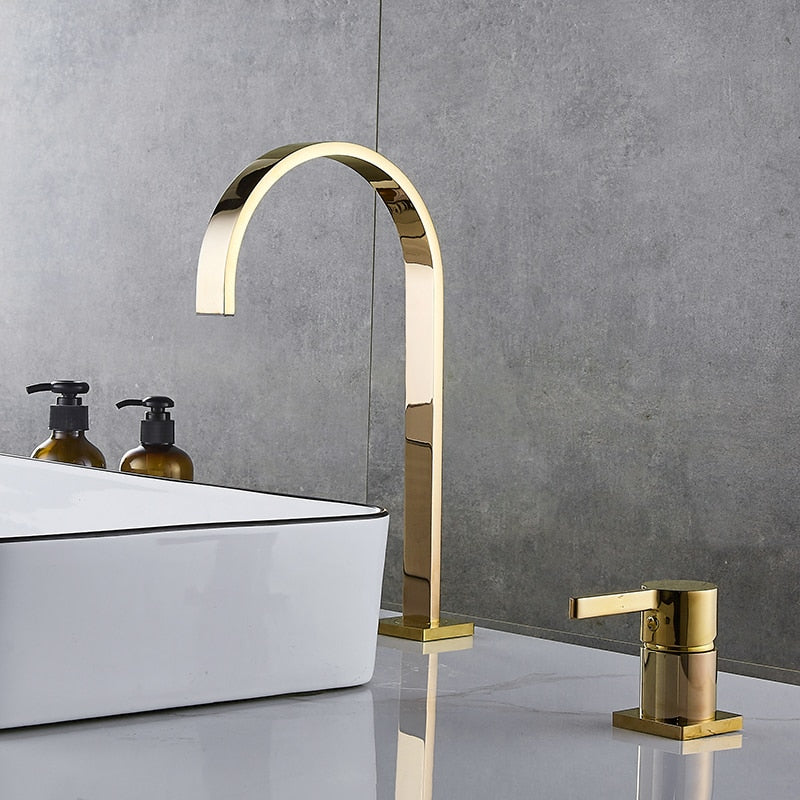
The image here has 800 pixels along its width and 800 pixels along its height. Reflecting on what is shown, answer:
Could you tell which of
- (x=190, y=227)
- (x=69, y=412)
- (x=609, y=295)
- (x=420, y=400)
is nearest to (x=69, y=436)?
(x=69, y=412)

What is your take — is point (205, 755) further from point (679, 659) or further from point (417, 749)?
point (679, 659)

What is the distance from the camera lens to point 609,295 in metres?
1.53

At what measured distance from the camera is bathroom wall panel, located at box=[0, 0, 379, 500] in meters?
1.82

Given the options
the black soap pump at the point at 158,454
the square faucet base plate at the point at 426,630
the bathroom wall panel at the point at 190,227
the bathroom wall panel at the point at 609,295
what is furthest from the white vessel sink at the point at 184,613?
the bathroom wall panel at the point at 190,227

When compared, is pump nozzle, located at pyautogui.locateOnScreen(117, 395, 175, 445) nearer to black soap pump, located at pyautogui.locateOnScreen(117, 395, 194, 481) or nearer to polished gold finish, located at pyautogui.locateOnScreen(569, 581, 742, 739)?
black soap pump, located at pyautogui.locateOnScreen(117, 395, 194, 481)

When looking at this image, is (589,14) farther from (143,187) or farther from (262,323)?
(143,187)

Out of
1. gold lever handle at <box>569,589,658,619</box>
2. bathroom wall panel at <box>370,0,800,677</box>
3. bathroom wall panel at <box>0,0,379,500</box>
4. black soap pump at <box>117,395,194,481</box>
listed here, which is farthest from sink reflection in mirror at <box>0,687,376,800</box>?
bathroom wall panel at <box>0,0,379,500</box>

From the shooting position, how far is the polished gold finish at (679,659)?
1.93ft

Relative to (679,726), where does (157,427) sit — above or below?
above

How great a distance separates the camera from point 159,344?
6.77 feet

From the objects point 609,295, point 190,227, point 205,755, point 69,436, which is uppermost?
point 190,227

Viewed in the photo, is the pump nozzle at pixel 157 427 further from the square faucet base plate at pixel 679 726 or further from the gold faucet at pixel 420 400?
the square faucet base plate at pixel 679 726

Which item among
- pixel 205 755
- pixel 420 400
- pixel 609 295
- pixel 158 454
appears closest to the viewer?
pixel 205 755

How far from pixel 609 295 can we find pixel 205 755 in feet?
3.51
